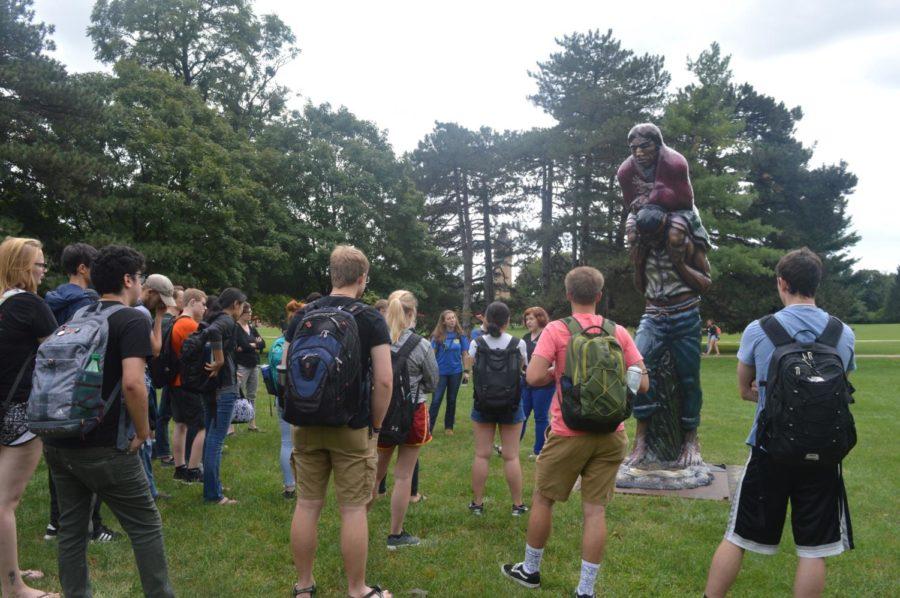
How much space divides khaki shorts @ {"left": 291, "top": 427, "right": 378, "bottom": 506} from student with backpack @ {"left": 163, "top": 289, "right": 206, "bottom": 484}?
8.35ft

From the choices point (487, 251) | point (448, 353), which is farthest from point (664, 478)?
point (487, 251)

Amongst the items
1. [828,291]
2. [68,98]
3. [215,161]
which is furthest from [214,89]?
[828,291]

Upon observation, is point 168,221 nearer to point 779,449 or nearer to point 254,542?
point 254,542

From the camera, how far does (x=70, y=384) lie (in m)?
2.68

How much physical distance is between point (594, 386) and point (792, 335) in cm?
98

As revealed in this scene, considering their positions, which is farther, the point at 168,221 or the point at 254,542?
the point at 168,221

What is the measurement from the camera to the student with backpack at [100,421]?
2.70 meters

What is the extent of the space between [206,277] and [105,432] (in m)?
20.1

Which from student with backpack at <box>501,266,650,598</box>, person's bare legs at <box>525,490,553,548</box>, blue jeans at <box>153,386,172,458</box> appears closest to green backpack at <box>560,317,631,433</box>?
student with backpack at <box>501,266,650,598</box>

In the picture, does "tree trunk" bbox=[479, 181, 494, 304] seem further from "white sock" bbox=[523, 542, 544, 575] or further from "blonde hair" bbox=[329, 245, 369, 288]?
"blonde hair" bbox=[329, 245, 369, 288]

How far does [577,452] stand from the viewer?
3447 mm

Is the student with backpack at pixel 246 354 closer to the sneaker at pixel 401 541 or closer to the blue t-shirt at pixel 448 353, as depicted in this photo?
the blue t-shirt at pixel 448 353

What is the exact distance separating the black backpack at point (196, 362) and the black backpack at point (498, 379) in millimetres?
2264

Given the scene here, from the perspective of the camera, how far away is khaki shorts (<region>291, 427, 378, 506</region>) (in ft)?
10.5
